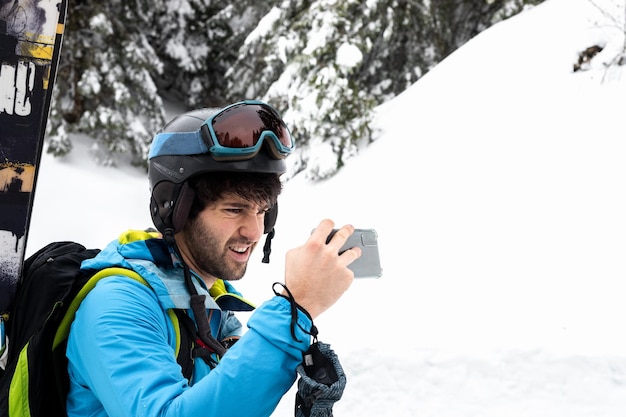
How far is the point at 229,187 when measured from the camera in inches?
74.5

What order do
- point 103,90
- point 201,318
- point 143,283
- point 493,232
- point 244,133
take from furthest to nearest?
point 103,90 → point 493,232 → point 244,133 → point 201,318 → point 143,283

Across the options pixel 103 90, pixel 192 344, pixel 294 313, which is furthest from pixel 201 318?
pixel 103 90

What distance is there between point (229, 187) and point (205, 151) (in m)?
0.13

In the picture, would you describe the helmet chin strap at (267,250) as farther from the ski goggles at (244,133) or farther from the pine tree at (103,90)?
the pine tree at (103,90)

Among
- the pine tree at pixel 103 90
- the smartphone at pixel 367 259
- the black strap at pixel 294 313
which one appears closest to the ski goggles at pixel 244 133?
the smartphone at pixel 367 259

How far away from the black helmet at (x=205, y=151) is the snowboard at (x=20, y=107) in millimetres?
369

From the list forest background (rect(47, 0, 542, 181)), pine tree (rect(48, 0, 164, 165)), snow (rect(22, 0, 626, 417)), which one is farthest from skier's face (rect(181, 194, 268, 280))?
pine tree (rect(48, 0, 164, 165))

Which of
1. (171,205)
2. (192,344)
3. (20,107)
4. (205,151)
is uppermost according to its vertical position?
(20,107)

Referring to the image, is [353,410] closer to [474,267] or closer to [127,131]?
[474,267]

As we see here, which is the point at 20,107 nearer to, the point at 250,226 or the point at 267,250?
the point at 250,226

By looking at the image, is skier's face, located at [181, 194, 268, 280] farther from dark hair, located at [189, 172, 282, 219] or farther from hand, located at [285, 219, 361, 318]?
hand, located at [285, 219, 361, 318]

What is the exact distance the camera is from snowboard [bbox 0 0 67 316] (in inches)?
76.5

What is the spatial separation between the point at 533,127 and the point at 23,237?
7.16 m

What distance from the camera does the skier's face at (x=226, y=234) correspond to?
1.88 m
